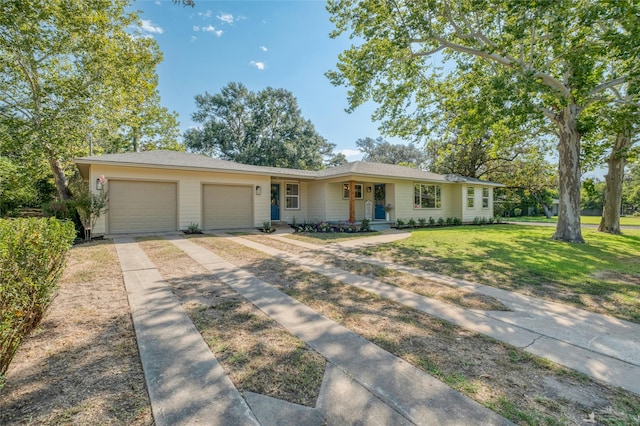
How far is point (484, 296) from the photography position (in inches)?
174

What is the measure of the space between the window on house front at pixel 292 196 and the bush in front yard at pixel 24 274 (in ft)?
39.9

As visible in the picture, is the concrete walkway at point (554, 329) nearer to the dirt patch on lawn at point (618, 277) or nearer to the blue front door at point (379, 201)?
the dirt patch on lawn at point (618, 277)

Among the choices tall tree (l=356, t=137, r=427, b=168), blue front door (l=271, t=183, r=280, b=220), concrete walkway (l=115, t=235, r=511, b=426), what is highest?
tall tree (l=356, t=137, r=427, b=168)

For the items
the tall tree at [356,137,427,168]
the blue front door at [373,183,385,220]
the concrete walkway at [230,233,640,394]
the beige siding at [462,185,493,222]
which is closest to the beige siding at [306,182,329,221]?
the blue front door at [373,183,385,220]

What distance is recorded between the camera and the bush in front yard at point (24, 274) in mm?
2094

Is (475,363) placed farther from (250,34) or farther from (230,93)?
(230,93)

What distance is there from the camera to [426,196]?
58.4 ft

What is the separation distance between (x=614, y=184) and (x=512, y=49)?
768cm

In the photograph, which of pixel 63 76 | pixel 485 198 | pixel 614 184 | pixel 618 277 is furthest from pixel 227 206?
pixel 485 198

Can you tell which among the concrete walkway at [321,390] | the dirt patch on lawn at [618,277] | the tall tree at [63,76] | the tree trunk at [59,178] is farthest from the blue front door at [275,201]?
the dirt patch on lawn at [618,277]

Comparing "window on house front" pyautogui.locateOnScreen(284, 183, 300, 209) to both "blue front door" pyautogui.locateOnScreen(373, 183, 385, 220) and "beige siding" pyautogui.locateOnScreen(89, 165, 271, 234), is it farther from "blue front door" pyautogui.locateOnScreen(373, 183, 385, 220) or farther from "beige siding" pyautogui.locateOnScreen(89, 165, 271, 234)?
"blue front door" pyautogui.locateOnScreen(373, 183, 385, 220)

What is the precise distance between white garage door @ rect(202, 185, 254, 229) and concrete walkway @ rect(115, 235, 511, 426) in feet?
32.2

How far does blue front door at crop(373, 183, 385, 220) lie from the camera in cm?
1677

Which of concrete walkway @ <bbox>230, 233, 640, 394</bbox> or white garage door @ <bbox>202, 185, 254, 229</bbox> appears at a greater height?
white garage door @ <bbox>202, 185, 254, 229</bbox>
